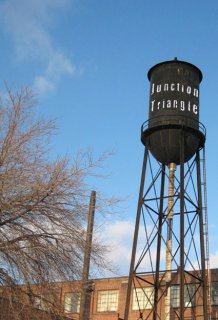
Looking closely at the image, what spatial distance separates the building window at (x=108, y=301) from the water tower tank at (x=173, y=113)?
46.7 ft

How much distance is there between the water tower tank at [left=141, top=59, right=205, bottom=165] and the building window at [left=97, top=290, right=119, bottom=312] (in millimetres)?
14235

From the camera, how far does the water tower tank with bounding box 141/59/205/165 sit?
873 inches

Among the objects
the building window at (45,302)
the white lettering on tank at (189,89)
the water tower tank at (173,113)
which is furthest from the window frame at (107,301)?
the building window at (45,302)

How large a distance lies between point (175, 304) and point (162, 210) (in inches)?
390

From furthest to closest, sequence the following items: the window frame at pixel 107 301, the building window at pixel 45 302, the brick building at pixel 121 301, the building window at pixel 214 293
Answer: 1. the window frame at pixel 107 301
2. the brick building at pixel 121 301
3. the building window at pixel 214 293
4. the building window at pixel 45 302

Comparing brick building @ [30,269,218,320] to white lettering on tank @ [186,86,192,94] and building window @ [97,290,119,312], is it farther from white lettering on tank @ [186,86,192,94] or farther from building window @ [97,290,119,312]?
white lettering on tank @ [186,86,192,94]

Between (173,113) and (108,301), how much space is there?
646 inches

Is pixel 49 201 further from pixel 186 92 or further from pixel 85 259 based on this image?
pixel 186 92

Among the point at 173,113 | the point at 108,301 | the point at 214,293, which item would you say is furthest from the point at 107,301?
the point at 173,113

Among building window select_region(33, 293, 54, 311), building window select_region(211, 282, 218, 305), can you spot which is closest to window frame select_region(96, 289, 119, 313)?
building window select_region(211, 282, 218, 305)

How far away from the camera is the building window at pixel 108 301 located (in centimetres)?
3375

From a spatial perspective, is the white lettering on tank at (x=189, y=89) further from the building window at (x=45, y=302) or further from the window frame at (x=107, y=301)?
the window frame at (x=107, y=301)

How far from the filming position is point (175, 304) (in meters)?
30.5

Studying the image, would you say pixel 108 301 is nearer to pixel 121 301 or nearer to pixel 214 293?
pixel 121 301
